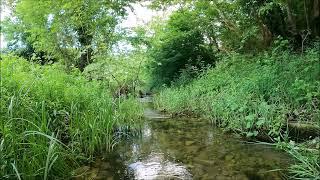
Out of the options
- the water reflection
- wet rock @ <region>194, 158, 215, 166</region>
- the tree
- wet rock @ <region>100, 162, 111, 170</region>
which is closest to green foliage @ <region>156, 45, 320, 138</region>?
wet rock @ <region>194, 158, 215, 166</region>

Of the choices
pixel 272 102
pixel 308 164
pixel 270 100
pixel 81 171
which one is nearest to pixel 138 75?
pixel 270 100

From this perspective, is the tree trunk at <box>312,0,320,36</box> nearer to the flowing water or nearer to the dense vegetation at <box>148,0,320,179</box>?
→ the dense vegetation at <box>148,0,320,179</box>

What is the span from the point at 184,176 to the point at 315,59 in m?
4.01

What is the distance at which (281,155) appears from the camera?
4.12 meters

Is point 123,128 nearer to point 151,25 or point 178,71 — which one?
point 151,25

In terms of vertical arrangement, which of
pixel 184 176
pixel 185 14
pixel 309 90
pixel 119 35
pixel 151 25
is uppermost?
pixel 185 14

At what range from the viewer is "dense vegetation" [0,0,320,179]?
3014 millimetres

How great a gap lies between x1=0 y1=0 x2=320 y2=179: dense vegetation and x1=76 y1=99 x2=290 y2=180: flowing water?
0.29 metres

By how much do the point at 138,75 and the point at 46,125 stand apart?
7.52 meters

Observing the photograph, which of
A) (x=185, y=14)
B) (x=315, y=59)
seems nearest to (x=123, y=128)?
(x=315, y=59)

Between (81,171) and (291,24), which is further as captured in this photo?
(291,24)

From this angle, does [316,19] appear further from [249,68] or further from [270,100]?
[270,100]

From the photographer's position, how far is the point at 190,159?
4.18 m

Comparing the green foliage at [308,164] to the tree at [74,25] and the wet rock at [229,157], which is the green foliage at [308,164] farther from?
the tree at [74,25]
